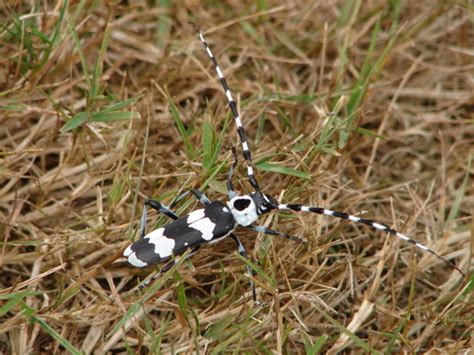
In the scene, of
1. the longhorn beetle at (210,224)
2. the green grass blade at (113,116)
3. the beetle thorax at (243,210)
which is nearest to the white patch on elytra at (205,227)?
the longhorn beetle at (210,224)

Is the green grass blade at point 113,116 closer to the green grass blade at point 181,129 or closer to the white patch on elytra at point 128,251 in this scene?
the green grass blade at point 181,129

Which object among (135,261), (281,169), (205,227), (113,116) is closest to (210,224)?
(205,227)

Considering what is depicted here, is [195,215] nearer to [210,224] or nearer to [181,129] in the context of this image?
[210,224]

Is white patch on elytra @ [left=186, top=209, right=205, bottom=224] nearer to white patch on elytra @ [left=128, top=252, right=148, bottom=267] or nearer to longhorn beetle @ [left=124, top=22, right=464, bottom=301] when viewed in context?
longhorn beetle @ [left=124, top=22, right=464, bottom=301]

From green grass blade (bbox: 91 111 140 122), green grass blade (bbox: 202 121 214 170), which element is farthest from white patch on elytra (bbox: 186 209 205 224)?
green grass blade (bbox: 91 111 140 122)

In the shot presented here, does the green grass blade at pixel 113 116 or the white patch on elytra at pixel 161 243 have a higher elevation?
the green grass blade at pixel 113 116

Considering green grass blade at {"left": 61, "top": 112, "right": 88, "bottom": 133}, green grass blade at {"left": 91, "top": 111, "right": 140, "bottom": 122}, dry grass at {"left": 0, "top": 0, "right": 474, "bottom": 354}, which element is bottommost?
dry grass at {"left": 0, "top": 0, "right": 474, "bottom": 354}
